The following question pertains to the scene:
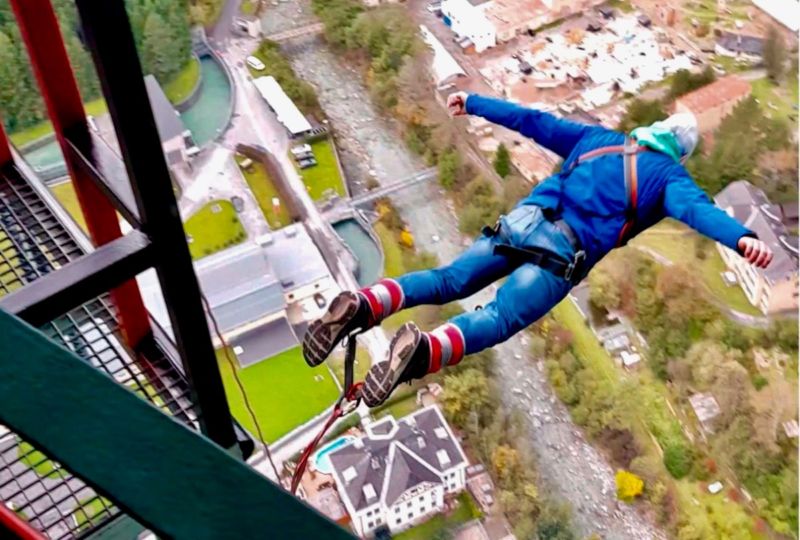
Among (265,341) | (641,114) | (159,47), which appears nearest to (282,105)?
(159,47)

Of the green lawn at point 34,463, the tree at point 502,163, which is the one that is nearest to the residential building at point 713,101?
the tree at point 502,163

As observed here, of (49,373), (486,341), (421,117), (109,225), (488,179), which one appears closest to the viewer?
(49,373)

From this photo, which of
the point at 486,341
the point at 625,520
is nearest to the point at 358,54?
the point at 625,520

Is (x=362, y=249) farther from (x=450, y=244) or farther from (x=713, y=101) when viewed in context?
(x=713, y=101)

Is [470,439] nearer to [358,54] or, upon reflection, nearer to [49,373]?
[358,54]

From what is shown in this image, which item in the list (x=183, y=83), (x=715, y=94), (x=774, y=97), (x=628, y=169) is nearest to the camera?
(x=628, y=169)

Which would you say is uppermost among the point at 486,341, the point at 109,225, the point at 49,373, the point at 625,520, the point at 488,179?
the point at 49,373

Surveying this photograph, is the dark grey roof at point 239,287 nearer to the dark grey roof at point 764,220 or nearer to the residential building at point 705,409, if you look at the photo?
the residential building at point 705,409

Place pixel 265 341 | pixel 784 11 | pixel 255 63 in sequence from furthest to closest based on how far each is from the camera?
pixel 784 11
pixel 255 63
pixel 265 341
